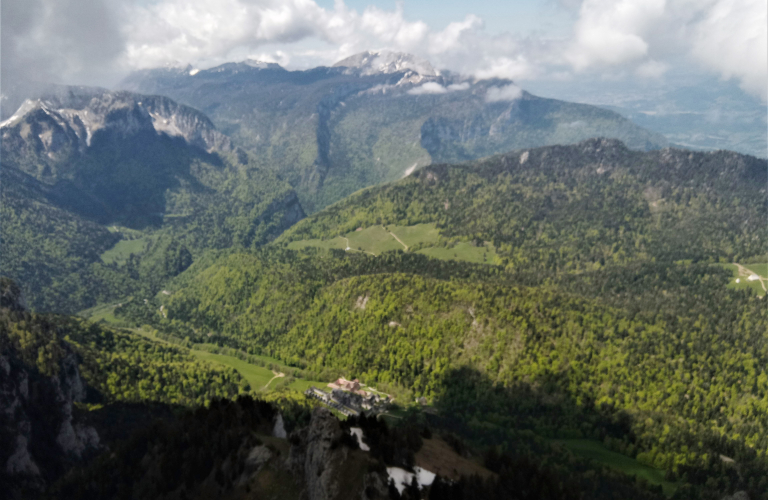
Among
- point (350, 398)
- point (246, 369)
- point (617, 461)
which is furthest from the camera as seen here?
point (246, 369)

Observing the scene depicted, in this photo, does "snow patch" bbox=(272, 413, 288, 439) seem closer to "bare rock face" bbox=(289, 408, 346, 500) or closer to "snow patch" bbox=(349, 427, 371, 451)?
"bare rock face" bbox=(289, 408, 346, 500)


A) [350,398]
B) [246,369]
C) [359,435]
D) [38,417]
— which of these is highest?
[359,435]

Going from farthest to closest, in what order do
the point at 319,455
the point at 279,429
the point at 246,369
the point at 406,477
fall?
the point at 246,369 < the point at 279,429 < the point at 319,455 < the point at 406,477

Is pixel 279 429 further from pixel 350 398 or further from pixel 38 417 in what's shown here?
pixel 38 417

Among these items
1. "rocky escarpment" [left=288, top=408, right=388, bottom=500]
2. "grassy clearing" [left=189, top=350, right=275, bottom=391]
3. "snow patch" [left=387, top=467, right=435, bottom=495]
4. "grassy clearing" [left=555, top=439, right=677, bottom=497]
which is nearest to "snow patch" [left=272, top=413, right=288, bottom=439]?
"rocky escarpment" [left=288, top=408, right=388, bottom=500]

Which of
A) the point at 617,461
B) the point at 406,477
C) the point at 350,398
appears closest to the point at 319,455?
the point at 406,477

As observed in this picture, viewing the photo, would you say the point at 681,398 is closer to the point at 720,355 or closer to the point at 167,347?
the point at 720,355

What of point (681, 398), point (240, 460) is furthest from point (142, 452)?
point (681, 398)
